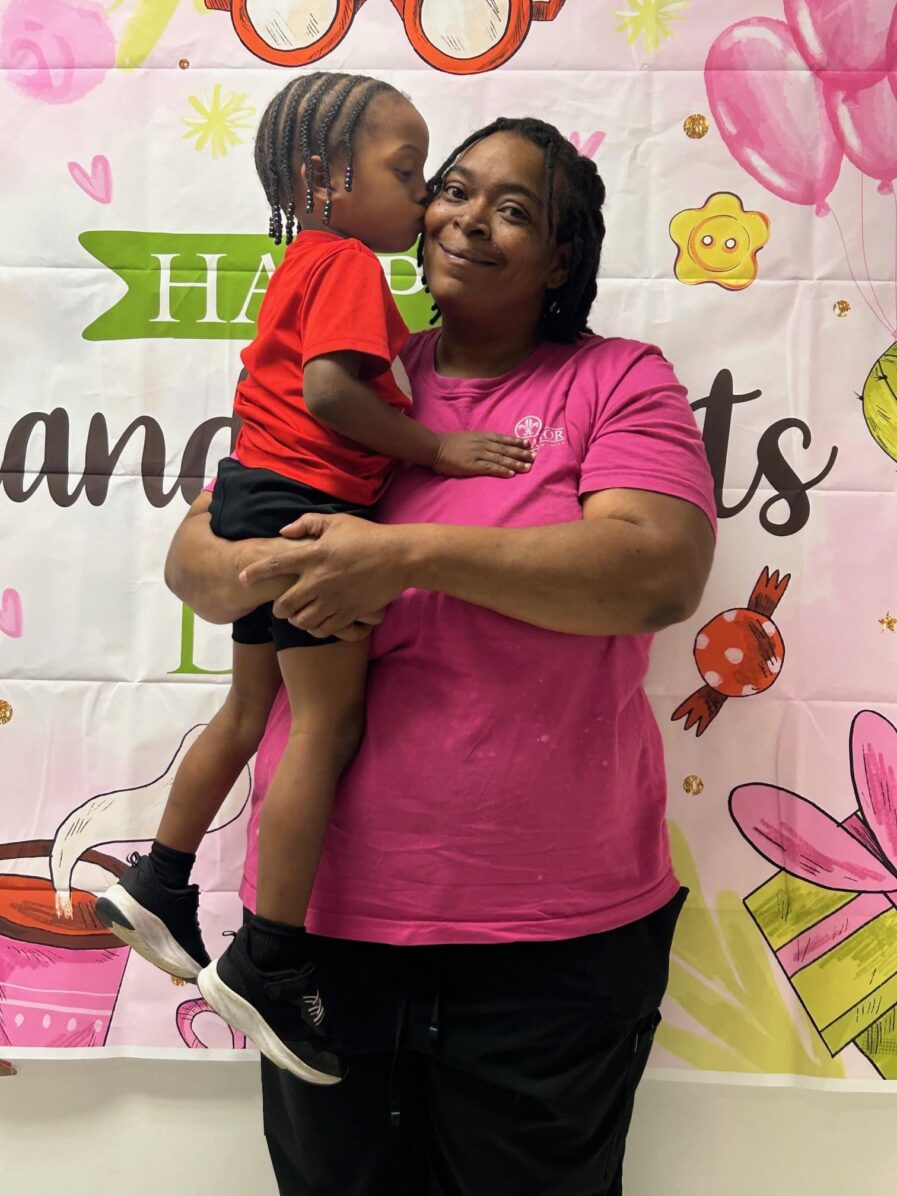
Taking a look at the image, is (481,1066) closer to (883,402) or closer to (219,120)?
(883,402)

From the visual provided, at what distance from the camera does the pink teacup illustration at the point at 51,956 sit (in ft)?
4.73

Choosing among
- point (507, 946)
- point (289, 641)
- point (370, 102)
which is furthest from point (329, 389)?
point (507, 946)

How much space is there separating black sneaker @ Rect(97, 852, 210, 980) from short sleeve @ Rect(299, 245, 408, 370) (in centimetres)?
71

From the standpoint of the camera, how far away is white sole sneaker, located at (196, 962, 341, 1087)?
1027 millimetres

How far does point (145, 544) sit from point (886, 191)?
4.10ft

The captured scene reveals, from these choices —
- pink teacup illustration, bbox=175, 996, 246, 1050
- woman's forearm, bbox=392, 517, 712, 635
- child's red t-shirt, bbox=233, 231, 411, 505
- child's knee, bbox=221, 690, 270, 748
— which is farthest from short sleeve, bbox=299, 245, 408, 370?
pink teacup illustration, bbox=175, 996, 246, 1050

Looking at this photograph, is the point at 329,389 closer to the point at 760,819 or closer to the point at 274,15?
→ the point at 274,15

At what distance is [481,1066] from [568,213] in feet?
3.38

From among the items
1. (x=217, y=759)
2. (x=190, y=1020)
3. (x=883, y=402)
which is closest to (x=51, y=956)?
(x=190, y=1020)

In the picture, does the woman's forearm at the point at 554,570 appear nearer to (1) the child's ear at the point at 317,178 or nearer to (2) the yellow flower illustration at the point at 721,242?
(1) the child's ear at the point at 317,178

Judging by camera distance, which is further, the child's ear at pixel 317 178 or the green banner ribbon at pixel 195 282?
the green banner ribbon at pixel 195 282

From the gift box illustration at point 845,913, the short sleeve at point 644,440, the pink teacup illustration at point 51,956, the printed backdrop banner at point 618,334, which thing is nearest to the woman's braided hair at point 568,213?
the short sleeve at point 644,440

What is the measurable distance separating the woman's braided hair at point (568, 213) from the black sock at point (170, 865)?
0.85m

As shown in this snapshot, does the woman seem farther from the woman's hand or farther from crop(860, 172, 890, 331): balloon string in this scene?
crop(860, 172, 890, 331): balloon string
